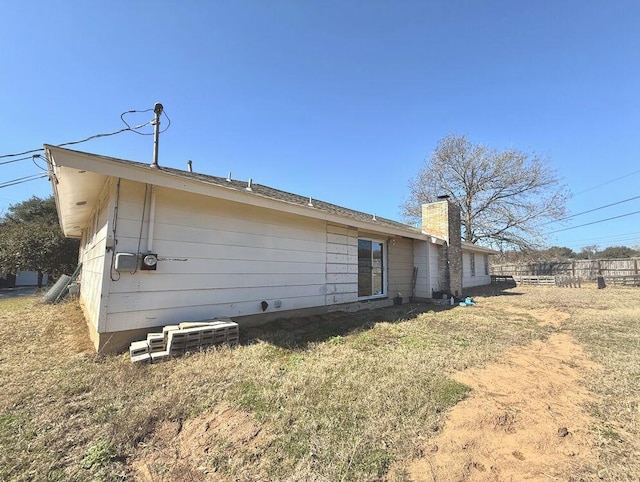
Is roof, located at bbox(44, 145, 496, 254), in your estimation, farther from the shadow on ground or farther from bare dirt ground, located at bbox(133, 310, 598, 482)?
bare dirt ground, located at bbox(133, 310, 598, 482)

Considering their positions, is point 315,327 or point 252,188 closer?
point 315,327

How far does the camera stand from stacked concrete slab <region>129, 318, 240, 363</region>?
3.62 metres

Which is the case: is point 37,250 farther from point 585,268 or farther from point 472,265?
point 585,268

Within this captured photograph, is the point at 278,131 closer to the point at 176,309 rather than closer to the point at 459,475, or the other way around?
the point at 176,309

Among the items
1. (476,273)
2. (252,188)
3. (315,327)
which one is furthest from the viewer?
(476,273)

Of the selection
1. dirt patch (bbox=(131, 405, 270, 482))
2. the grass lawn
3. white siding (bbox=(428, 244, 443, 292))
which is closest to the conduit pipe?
the grass lawn

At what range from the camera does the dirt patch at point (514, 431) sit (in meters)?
1.81

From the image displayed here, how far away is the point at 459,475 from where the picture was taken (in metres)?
1.76

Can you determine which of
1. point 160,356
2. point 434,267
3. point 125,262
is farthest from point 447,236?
point 125,262

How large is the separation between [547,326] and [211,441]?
7.00 meters

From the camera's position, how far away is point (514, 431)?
2.24m

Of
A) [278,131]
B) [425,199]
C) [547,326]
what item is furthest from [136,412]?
[425,199]

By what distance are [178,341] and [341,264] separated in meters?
4.52

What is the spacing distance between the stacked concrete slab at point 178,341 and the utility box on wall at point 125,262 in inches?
38.9
